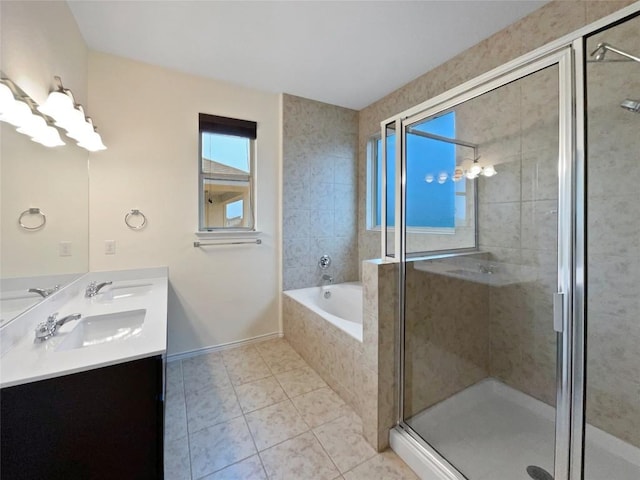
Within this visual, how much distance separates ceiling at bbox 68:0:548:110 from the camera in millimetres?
1659

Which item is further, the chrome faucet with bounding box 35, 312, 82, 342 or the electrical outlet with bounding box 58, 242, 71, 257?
the electrical outlet with bounding box 58, 242, 71, 257

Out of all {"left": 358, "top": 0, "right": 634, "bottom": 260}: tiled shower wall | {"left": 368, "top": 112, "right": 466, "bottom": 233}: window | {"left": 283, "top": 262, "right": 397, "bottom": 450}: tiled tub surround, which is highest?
{"left": 358, "top": 0, "right": 634, "bottom": 260}: tiled shower wall

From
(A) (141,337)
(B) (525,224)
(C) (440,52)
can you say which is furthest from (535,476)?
(C) (440,52)

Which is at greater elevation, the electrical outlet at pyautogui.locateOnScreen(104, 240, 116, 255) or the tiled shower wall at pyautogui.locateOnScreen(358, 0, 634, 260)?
the tiled shower wall at pyautogui.locateOnScreen(358, 0, 634, 260)

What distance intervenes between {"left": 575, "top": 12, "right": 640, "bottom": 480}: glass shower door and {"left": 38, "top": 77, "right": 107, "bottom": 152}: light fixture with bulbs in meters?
2.71

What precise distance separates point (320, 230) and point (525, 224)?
6.00 ft

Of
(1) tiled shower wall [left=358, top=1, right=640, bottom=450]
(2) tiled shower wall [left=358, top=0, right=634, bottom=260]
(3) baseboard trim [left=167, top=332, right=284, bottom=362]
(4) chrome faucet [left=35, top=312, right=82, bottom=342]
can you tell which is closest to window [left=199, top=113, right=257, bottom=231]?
(3) baseboard trim [left=167, top=332, right=284, bottom=362]

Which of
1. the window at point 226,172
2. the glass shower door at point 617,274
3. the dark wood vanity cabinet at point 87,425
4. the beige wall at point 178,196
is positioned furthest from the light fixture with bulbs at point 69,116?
the glass shower door at point 617,274

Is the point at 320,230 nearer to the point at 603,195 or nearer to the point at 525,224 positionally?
the point at 525,224

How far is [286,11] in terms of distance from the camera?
1.69 metres

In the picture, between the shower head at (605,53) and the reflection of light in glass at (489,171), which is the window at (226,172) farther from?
the shower head at (605,53)

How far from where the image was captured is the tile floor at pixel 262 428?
1318 millimetres

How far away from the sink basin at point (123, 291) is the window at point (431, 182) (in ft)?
5.66

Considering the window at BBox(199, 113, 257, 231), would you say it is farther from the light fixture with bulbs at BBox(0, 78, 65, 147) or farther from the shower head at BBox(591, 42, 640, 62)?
the shower head at BBox(591, 42, 640, 62)
